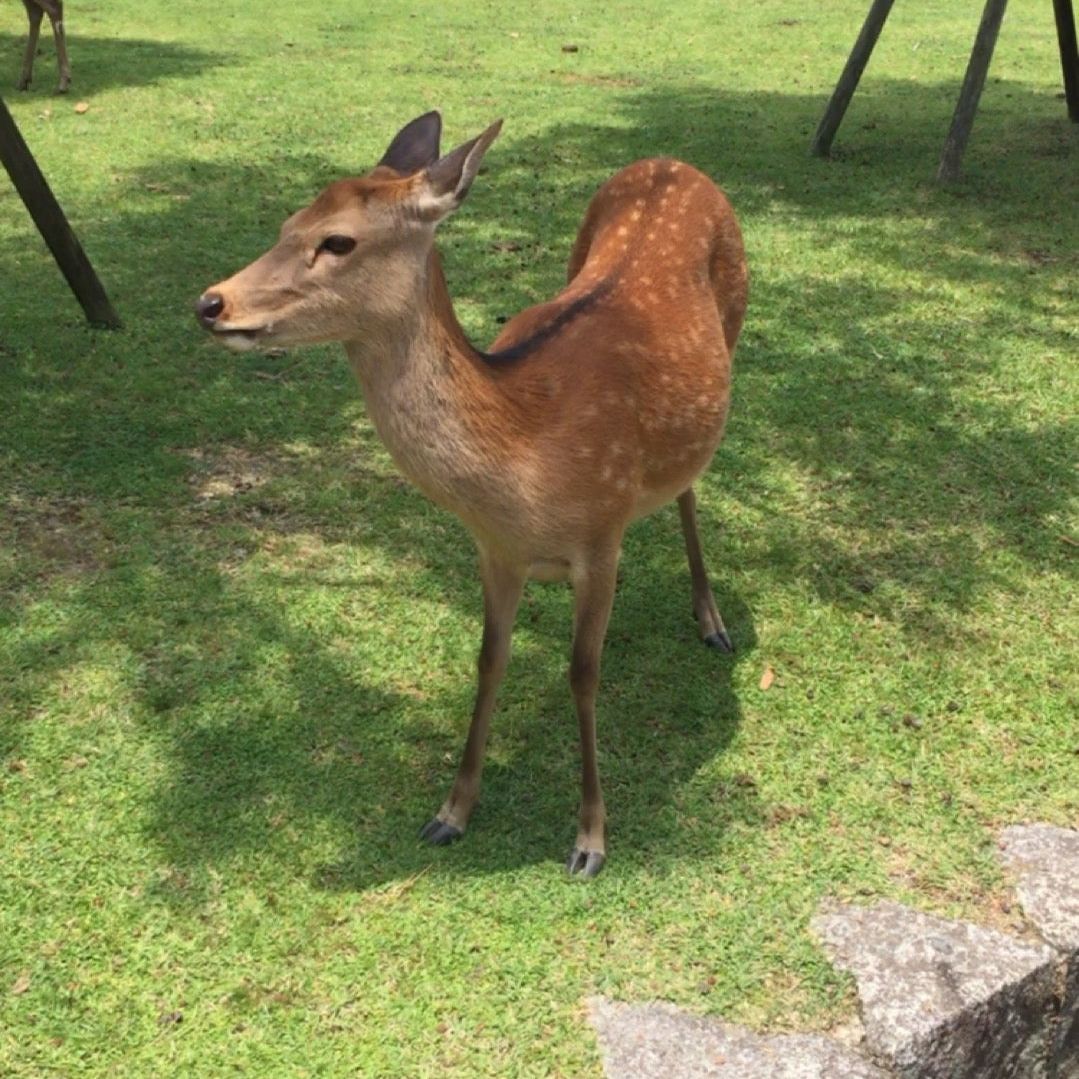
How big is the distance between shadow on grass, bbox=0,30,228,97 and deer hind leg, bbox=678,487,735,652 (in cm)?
757

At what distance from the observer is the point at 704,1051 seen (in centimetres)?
240

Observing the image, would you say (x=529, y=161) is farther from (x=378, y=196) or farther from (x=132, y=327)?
(x=378, y=196)

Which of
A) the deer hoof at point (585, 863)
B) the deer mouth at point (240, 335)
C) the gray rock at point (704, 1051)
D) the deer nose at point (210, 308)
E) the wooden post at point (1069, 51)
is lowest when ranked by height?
the deer hoof at point (585, 863)

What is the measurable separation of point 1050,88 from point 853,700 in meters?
8.63

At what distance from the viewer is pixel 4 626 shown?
361 cm

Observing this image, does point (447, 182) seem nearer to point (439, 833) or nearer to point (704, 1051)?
point (439, 833)

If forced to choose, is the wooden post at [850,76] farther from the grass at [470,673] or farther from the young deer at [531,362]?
the young deer at [531,362]

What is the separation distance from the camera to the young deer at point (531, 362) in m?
2.34

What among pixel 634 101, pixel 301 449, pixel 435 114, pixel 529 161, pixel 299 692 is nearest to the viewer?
pixel 435 114

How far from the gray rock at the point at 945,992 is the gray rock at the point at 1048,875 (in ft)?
0.24

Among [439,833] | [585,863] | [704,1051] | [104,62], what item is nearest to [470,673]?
[439,833]

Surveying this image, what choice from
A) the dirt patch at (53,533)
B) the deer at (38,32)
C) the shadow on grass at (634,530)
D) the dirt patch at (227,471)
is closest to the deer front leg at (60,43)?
the deer at (38,32)

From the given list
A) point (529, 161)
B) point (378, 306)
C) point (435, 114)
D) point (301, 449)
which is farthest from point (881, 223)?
point (378, 306)

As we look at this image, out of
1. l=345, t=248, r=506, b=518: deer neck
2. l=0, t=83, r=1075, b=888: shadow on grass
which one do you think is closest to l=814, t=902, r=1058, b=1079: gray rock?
l=0, t=83, r=1075, b=888: shadow on grass
